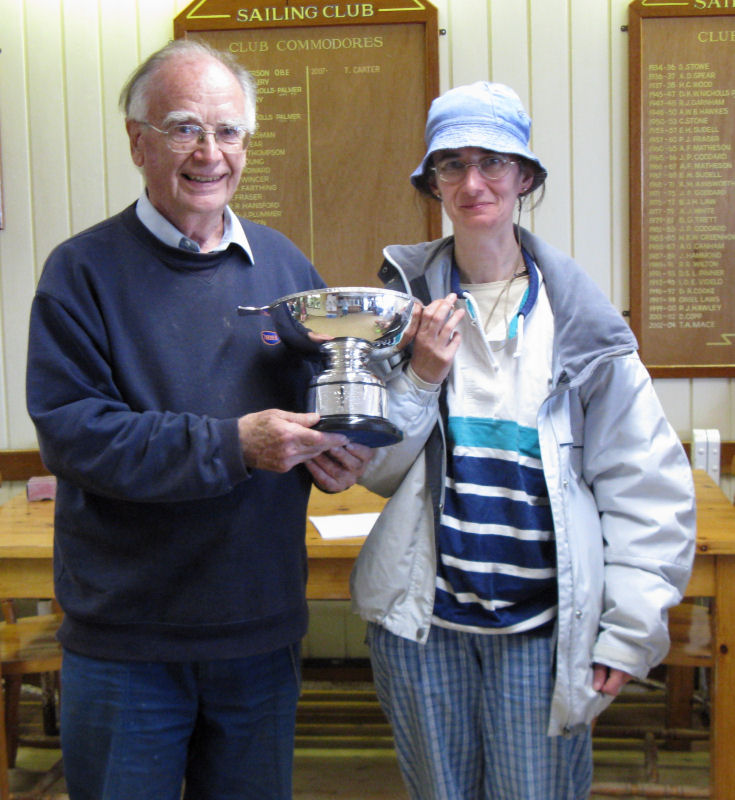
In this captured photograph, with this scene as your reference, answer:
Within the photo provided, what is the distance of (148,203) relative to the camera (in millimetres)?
1436

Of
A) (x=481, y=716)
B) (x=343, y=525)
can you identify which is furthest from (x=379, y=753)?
(x=481, y=716)

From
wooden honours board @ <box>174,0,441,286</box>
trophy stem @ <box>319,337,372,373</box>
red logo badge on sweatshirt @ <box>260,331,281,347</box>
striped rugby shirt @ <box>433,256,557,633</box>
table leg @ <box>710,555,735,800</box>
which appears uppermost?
wooden honours board @ <box>174,0,441,286</box>

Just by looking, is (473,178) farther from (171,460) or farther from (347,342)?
(171,460)

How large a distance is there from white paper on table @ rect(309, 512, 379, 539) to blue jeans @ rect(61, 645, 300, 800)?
786 mm

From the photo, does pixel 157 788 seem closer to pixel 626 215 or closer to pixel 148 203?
pixel 148 203

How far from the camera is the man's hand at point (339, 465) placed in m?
1.42

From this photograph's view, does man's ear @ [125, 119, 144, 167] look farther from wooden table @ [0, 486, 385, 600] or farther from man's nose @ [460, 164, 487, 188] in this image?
wooden table @ [0, 486, 385, 600]

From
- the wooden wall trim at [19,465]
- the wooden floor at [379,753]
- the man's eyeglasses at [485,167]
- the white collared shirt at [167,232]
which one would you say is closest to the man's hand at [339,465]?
the white collared shirt at [167,232]

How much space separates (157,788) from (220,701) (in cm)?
17

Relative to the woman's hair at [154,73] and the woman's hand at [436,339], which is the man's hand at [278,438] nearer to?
the woman's hand at [436,339]

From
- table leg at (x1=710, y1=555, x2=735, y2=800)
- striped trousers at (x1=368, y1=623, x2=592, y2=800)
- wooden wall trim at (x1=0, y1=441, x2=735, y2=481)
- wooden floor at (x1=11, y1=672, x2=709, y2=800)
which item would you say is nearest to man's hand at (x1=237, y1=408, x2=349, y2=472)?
striped trousers at (x1=368, y1=623, x2=592, y2=800)

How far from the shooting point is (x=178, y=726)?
143cm

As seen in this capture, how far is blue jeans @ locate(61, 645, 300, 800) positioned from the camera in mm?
1385

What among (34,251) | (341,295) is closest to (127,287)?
(341,295)
